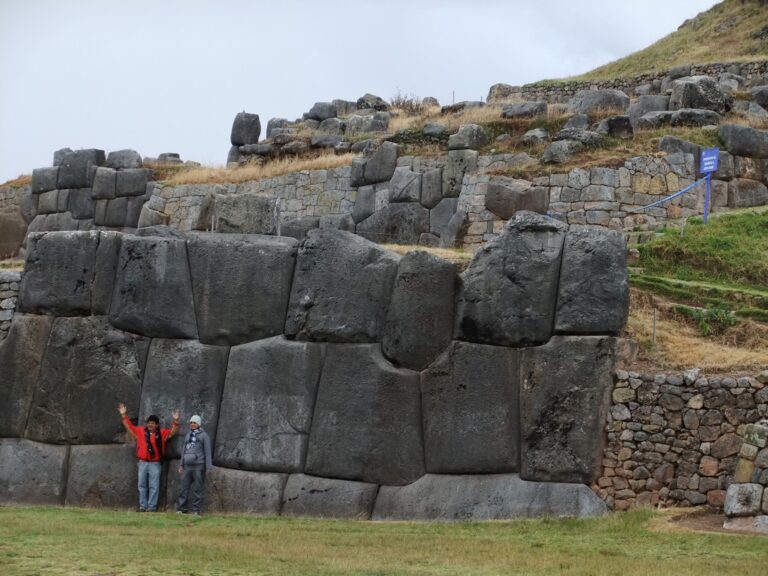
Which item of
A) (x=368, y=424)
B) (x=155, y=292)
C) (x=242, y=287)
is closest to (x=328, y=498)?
(x=368, y=424)

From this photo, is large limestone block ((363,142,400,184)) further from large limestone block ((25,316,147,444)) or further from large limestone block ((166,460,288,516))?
large limestone block ((166,460,288,516))

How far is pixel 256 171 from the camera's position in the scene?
3766 centimetres

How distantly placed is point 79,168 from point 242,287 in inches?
846

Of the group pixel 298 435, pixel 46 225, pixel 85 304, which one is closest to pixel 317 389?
pixel 298 435

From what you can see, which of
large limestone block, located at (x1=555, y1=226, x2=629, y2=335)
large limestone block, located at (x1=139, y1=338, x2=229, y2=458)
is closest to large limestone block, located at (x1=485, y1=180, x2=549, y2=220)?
large limestone block, located at (x1=555, y1=226, x2=629, y2=335)

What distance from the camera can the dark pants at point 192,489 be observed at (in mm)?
17344

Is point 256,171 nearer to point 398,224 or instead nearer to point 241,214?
point 398,224

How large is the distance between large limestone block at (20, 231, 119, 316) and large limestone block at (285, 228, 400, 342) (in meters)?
3.07

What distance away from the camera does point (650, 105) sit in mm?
32844

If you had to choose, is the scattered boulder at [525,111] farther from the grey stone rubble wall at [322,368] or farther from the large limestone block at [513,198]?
the grey stone rubble wall at [322,368]

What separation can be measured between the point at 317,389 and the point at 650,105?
18.4 metres

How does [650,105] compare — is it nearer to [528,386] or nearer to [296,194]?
[296,194]

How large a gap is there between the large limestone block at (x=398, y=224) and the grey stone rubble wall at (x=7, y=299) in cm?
1309

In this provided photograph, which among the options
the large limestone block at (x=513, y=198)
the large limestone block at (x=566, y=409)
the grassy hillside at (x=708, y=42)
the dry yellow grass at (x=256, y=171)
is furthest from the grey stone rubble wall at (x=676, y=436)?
the grassy hillside at (x=708, y=42)
